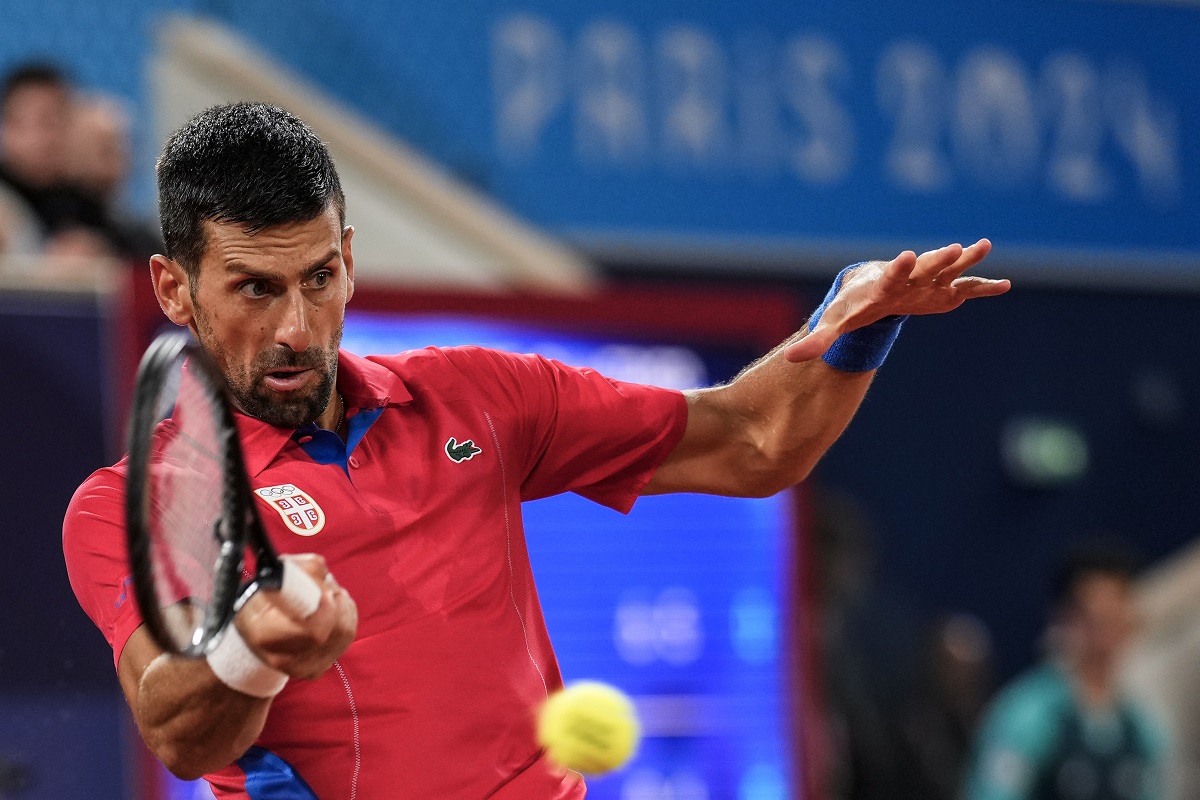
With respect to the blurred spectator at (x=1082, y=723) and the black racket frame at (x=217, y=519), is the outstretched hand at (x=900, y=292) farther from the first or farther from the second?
the blurred spectator at (x=1082, y=723)

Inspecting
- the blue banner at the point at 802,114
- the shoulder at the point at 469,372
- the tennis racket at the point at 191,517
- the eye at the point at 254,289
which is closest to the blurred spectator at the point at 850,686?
the blue banner at the point at 802,114

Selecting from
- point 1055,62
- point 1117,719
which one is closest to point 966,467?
point 1055,62

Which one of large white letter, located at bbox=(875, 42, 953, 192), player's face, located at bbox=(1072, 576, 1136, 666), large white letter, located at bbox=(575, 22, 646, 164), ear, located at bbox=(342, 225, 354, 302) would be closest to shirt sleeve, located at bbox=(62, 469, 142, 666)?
ear, located at bbox=(342, 225, 354, 302)

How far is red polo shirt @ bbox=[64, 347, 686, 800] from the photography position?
7.68 ft

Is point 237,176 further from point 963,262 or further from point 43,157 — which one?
point 43,157

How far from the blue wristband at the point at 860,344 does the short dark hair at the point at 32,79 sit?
134 inches

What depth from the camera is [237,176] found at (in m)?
2.36

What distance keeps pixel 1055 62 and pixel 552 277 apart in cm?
409

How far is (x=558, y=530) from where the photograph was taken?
521cm

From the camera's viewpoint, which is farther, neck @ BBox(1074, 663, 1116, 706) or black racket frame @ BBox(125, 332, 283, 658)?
neck @ BBox(1074, 663, 1116, 706)

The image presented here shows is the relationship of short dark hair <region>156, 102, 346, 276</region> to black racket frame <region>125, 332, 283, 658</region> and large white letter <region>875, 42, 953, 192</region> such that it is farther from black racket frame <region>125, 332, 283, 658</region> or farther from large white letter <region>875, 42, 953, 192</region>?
large white letter <region>875, 42, 953, 192</region>

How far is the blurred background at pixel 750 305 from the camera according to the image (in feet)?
16.5

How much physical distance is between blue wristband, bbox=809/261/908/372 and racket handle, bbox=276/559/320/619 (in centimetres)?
107

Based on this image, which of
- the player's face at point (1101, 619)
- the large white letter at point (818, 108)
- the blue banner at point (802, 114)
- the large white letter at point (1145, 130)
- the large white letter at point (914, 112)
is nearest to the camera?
the player's face at point (1101, 619)
